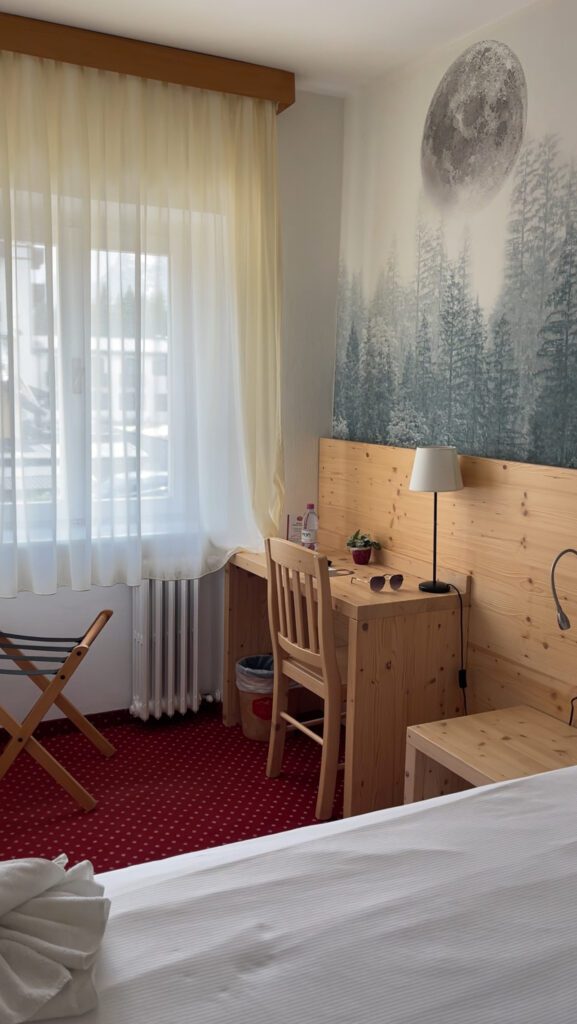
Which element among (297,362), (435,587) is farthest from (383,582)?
(297,362)

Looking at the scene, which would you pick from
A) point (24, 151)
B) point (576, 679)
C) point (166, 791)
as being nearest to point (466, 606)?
point (576, 679)

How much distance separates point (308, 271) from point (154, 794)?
88.3 inches

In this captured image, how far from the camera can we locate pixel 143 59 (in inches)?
127

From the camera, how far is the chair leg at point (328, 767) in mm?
2893

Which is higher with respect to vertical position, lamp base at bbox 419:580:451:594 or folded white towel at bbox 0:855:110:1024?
lamp base at bbox 419:580:451:594

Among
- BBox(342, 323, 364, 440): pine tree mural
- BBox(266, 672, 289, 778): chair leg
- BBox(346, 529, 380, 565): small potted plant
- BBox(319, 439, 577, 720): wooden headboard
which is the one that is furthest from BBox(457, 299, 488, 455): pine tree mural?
BBox(266, 672, 289, 778): chair leg

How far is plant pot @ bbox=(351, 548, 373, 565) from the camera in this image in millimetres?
3441

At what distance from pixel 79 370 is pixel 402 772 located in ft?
6.15

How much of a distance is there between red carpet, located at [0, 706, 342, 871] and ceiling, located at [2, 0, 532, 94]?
2677mm

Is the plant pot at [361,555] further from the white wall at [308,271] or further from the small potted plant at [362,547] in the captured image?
the white wall at [308,271]

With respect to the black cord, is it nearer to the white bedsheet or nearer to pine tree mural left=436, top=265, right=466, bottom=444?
pine tree mural left=436, top=265, right=466, bottom=444

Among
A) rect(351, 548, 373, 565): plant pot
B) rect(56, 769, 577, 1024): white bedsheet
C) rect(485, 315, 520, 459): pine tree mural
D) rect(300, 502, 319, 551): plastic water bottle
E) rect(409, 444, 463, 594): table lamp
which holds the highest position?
rect(485, 315, 520, 459): pine tree mural

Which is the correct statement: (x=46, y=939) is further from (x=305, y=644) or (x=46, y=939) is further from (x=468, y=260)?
(x=468, y=260)

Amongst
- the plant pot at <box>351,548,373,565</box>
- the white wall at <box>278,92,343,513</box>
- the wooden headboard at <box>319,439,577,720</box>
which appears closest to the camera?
the wooden headboard at <box>319,439,577,720</box>
